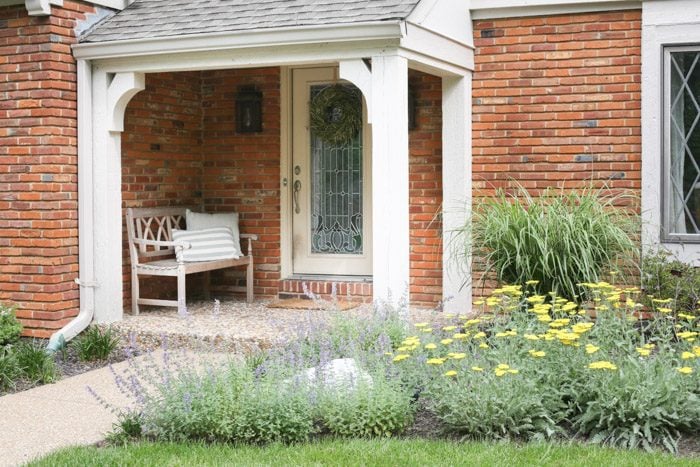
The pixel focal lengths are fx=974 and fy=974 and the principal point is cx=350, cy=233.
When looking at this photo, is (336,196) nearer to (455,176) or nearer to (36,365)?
(455,176)

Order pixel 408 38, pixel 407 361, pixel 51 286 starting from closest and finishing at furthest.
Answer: pixel 407 361 < pixel 408 38 < pixel 51 286

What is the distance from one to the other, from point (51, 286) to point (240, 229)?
2.35 meters

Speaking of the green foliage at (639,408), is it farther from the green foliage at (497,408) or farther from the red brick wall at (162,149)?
the red brick wall at (162,149)

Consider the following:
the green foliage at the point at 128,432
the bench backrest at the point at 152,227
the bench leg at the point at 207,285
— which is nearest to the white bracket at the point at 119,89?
the bench backrest at the point at 152,227

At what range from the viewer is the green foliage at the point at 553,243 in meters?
7.38

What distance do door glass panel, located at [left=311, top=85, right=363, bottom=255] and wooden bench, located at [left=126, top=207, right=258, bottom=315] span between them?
2.25ft

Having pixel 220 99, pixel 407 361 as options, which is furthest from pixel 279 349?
pixel 220 99

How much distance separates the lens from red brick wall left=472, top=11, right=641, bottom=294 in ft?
27.5

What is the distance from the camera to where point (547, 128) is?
8.62 meters

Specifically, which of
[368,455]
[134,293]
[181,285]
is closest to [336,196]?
[181,285]

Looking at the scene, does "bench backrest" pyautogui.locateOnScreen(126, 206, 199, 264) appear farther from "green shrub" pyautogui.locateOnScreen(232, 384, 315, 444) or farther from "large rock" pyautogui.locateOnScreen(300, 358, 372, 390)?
"green shrub" pyautogui.locateOnScreen(232, 384, 315, 444)

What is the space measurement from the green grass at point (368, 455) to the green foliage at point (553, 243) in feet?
8.80

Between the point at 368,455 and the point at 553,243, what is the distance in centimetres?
322

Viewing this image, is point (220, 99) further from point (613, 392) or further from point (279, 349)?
point (613, 392)
